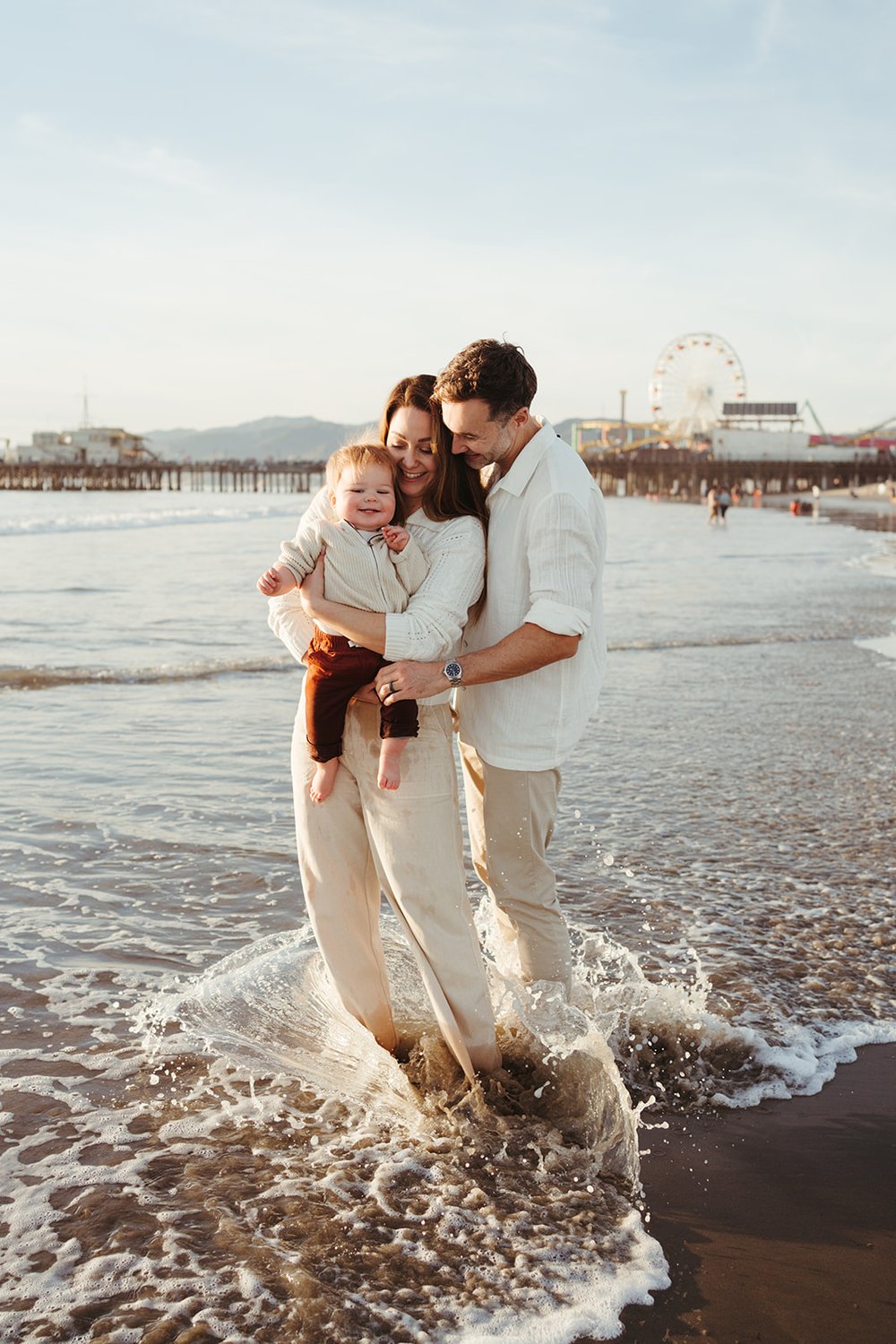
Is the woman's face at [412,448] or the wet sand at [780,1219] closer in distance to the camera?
the wet sand at [780,1219]

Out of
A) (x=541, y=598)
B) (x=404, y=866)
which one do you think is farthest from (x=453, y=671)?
(x=404, y=866)

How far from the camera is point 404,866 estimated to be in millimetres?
3008

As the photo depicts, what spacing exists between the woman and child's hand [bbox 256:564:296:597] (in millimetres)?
43

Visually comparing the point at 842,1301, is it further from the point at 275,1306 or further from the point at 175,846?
the point at 175,846

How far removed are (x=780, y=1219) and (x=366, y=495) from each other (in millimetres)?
1972

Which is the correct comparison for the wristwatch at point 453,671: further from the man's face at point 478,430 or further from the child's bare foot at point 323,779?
the man's face at point 478,430

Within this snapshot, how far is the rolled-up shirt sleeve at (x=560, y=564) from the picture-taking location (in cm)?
296

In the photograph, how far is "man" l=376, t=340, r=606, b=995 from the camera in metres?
2.86

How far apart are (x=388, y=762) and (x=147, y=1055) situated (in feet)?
4.44

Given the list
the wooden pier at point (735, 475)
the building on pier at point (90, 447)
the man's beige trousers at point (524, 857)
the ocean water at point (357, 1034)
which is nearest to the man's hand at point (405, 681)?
the man's beige trousers at point (524, 857)

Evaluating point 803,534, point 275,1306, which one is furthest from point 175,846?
point 803,534

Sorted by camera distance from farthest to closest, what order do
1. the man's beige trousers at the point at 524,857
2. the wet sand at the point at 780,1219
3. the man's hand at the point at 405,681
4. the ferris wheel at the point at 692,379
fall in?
the ferris wheel at the point at 692,379 → the man's beige trousers at the point at 524,857 → the man's hand at the point at 405,681 → the wet sand at the point at 780,1219

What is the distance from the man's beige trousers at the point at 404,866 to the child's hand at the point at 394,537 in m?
0.42

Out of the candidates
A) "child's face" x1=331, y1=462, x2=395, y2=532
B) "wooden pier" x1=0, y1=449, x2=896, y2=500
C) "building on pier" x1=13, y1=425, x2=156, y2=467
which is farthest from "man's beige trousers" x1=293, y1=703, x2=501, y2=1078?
"building on pier" x1=13, y1=425, x2=156, y2=467
